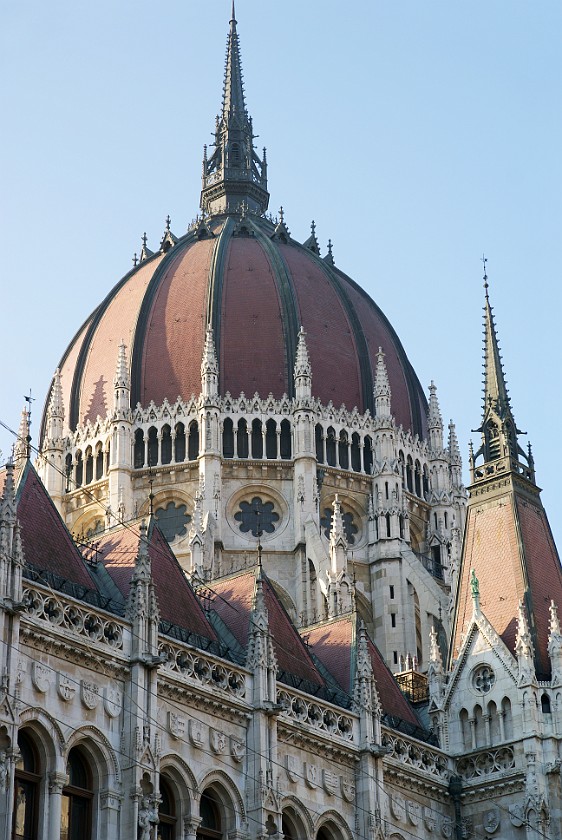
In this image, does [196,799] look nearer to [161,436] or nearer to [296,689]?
[296,689]

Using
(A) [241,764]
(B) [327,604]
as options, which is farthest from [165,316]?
(A) [241,764]

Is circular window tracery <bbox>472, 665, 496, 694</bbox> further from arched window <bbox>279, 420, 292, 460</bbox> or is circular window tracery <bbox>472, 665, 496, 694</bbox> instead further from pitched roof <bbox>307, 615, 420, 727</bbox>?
arched window <bbox>279, 420, 292, 460</bbox>

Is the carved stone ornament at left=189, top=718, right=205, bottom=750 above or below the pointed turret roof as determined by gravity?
below

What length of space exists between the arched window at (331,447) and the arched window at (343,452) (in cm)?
30

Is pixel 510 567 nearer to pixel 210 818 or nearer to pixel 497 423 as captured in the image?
pixel 497 423

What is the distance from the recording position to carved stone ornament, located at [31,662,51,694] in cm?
3569

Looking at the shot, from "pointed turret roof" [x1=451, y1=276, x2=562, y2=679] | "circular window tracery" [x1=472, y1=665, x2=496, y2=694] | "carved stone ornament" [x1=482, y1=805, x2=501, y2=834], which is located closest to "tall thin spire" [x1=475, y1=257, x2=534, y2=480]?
"pointed turret roof" [x1=451, y1=276, x2=562, y2=679]

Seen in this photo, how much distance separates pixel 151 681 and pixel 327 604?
84.7 ft

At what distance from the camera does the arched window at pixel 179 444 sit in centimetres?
6930

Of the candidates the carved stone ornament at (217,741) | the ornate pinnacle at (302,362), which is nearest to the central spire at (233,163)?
the ornate pinnacle at (302,362)

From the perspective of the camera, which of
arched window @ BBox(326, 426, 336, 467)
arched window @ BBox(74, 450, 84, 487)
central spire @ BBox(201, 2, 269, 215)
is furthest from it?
central spire @ BBox(201, 2, 269, 215)

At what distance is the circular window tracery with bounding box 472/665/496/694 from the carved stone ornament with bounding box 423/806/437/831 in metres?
4.12

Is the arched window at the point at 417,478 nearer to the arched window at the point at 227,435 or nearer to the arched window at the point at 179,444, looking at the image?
the arched window at the point at 227,435

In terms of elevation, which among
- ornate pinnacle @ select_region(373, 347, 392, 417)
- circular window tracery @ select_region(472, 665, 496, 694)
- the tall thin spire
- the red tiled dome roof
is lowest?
circular window tracery @ select_region(472, 665, 496, 694)
